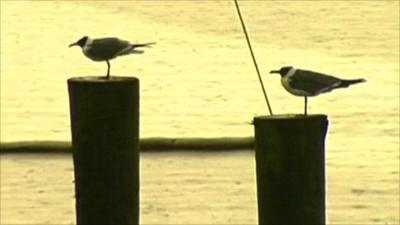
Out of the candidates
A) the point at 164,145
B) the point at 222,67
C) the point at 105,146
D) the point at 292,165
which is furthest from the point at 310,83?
the point at 222,67

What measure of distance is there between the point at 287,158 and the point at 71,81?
0.69m

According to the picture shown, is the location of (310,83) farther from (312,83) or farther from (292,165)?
(292,165)

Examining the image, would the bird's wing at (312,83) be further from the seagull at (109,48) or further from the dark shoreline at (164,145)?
the dark shoreline at (164,145)

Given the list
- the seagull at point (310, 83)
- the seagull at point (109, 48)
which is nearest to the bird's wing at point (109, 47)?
the seagull at point (109, 48)

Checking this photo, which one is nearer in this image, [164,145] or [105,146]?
[105,146]

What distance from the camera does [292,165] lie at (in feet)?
15.1

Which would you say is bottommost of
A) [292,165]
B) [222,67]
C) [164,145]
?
[222,67]

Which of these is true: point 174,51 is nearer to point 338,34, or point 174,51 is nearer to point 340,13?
point 338,34

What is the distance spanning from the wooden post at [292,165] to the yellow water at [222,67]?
269 cm

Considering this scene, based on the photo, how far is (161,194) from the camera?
26.5ft

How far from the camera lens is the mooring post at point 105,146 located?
4672mm

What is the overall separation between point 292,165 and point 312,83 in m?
0.69

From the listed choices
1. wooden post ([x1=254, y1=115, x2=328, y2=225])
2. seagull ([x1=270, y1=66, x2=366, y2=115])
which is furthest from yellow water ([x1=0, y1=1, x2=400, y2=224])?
wooden post ([x1=254, y1=115, x2=328, y2=225])

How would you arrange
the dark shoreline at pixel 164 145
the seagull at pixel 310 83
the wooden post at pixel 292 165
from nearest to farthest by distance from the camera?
the wooden post at pixel 292 165, the seagull at pixel 310 83, the dark shoreline at pixel 164 145
